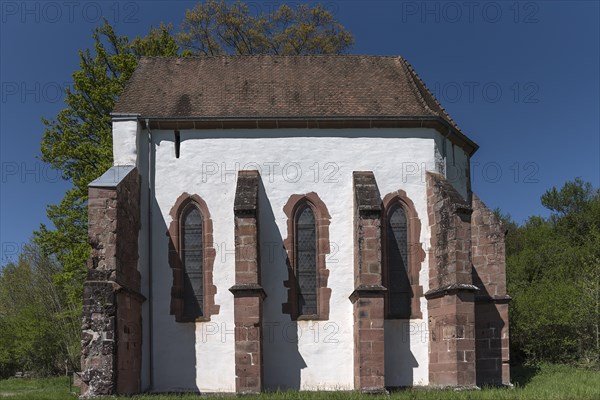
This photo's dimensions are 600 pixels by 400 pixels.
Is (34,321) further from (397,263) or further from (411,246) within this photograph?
(411,246)

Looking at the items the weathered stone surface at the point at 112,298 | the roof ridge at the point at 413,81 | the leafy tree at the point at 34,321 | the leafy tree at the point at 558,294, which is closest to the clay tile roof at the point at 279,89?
the roof ridge at the point at 413,81

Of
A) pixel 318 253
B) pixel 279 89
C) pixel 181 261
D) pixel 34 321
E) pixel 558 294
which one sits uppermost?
pixel 279 89

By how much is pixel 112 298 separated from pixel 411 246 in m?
8.39

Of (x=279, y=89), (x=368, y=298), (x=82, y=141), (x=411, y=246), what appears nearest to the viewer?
(x=368, y=298)

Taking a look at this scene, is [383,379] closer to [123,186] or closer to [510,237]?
[123,186]

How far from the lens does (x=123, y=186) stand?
15484 millimetres

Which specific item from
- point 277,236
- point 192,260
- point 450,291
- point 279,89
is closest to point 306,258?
point 277,236

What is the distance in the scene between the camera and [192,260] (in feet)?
55.8

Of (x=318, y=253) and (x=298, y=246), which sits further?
(x=298, y=246)

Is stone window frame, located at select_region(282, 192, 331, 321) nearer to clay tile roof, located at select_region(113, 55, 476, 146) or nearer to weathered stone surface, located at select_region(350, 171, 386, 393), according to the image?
weathered stone surface, located at select_region(350, 171, 386, 393)

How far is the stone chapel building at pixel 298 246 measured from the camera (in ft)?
50.5

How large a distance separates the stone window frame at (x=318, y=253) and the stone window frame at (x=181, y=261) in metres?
2.11

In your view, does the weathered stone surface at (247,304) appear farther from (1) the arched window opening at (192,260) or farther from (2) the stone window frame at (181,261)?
(1) the arched window opening at (192,260)

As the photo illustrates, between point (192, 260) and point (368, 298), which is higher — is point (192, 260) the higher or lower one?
the higher one
